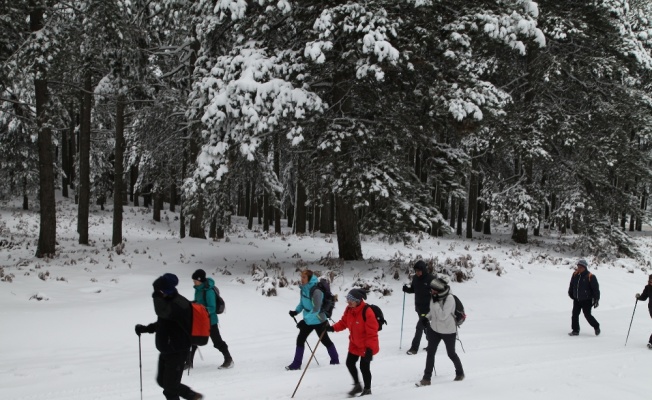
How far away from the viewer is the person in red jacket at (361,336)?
21.7 feet

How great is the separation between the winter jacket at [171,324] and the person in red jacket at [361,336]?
88.4 inches

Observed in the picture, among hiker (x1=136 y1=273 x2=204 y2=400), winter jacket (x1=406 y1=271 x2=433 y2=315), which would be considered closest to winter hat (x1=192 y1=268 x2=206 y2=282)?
hiker (x1=136 y1=273 x2=204 y2=400)

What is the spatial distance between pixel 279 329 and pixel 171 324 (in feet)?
18.7

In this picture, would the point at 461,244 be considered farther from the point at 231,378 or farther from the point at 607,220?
the point at 231,378

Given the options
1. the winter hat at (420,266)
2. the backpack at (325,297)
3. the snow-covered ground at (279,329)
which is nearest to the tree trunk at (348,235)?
the snow-covered ground at (279,329)

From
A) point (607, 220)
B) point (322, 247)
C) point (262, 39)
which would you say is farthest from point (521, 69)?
point (262, 39)

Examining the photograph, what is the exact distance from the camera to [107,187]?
3650 cm

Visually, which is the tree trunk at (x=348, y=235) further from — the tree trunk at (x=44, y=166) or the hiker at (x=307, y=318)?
the tree trunk at (x=44, y=166)

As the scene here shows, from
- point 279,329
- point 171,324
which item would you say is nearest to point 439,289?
point 171,324

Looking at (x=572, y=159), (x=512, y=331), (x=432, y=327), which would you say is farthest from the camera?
(x=572, y=159)

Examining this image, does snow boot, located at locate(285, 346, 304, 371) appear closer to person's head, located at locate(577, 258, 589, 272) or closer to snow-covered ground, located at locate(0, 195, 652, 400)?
snow-covered ground, located at locate(0, 195, 652, 400)

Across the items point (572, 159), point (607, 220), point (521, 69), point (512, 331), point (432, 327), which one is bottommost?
point (512, 331)

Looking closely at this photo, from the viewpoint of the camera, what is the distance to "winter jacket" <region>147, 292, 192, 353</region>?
545 centimetres

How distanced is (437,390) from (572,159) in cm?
1965
